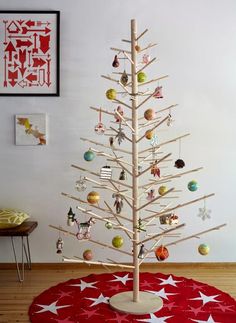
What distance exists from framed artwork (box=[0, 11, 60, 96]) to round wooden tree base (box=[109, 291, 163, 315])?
5.33 feet

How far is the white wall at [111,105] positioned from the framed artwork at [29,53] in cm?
6

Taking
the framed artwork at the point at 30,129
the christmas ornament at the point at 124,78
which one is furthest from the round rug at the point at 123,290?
the christmas ornament at the point at 124,78

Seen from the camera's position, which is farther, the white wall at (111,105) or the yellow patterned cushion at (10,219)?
the white wall at (111,105)

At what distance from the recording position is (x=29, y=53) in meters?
3.47

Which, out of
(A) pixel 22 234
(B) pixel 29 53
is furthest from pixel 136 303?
(B) pixel 29 53

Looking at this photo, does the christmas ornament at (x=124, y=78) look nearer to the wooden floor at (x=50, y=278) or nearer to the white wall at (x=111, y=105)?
the white wall at (x=111, y=105)

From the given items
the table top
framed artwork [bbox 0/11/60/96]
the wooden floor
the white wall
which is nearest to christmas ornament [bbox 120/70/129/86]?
the white wall

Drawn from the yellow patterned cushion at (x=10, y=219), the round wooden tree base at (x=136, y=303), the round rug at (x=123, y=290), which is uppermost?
the yellow patterned cushion at (x=10, y=219)

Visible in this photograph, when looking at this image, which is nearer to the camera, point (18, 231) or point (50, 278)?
point (18, 231)

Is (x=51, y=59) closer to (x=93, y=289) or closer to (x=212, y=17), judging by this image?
(x=212, y=17)

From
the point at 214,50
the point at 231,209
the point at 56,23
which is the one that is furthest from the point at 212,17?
the point at 231,209

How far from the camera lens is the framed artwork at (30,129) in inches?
137

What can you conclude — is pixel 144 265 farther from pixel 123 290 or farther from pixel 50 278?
pixel 50 278

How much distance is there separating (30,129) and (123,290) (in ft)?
4.68
